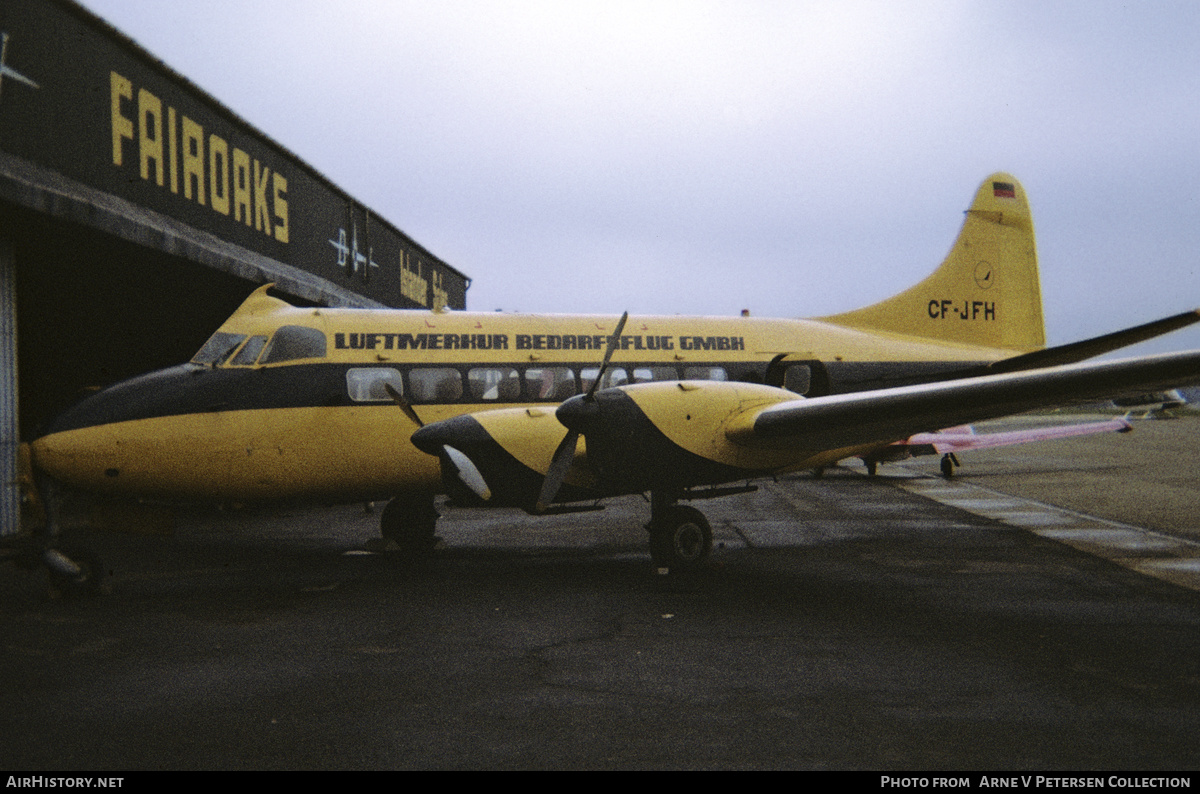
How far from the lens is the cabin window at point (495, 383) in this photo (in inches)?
483

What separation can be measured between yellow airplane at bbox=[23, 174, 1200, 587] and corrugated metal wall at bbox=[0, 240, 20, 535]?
3.94m

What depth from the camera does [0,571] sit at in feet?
36.8

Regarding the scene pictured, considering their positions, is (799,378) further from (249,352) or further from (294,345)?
(249,352)

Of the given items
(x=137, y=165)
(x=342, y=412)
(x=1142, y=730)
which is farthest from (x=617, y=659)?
(x=137, y=165)

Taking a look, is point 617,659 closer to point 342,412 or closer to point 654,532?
point 654,532

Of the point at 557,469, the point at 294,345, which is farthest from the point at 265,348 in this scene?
the point at 557,469

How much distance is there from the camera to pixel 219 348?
1123 cm

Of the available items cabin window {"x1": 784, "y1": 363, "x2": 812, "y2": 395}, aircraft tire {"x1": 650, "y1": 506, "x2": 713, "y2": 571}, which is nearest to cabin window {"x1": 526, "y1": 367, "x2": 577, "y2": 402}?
aircraft tire {"x1": 650, "y1": 506, "x2": 713, "y2": 571}

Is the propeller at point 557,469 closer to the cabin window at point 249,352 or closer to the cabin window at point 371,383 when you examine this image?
the cabin window at point 371,383

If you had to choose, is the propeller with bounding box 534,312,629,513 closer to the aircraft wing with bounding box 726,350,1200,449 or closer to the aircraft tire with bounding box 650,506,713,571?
the aircraft tire with bounding box 650,506,713,571

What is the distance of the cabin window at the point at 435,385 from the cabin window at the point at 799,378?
532 cm

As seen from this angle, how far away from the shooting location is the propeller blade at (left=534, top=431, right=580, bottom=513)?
9.67m

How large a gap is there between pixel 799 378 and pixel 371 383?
22.1 feet

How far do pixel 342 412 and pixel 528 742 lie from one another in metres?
7.18
